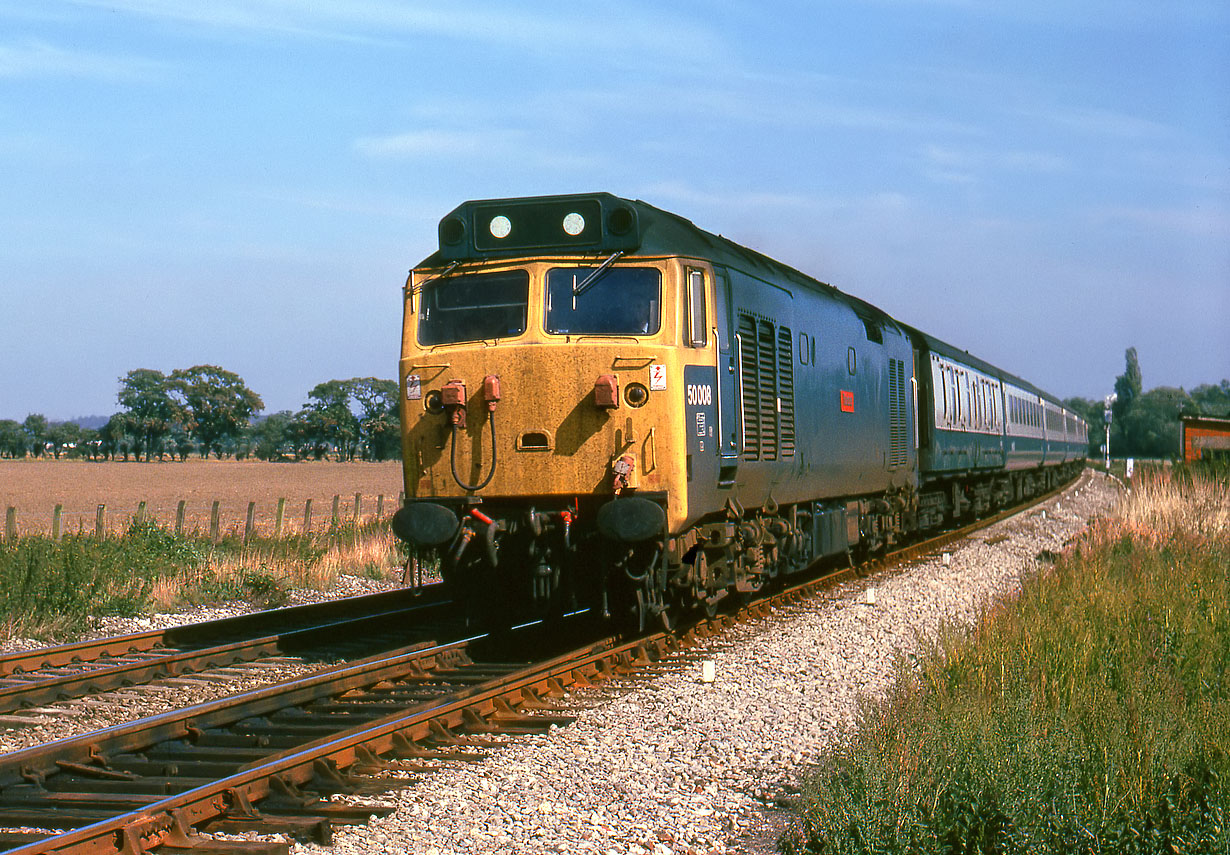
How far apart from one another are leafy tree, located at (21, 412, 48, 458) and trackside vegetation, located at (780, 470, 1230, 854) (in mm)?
145156

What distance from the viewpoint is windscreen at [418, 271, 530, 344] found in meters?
9.32

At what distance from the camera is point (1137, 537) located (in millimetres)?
16250

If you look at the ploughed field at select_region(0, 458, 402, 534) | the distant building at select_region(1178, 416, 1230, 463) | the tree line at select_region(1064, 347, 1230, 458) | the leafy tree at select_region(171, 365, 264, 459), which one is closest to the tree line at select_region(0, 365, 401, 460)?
the leafy tree at select_region(171, 365, 264, 459)

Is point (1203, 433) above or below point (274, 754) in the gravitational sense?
above

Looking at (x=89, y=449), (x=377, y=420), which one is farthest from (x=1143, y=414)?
(x=89, y=449)

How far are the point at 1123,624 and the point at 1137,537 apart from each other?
27.2ft

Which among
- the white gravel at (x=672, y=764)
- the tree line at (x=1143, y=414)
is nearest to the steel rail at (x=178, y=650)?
the white gravel at (x=672, y=764)

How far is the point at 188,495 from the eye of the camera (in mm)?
47000

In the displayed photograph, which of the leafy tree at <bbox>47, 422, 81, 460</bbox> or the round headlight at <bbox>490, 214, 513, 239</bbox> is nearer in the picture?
the round headlight at <bbox>490, 214, 513, 239</bbox>

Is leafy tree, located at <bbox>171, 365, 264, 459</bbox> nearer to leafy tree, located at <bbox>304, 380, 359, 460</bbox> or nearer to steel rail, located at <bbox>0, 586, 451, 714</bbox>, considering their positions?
leafy tree, located at <bbox>304, 380, 359, 460</bbox>

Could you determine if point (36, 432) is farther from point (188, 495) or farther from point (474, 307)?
point (474, 307)

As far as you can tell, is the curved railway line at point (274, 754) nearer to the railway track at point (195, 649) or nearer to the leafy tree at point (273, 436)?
the railway track at point (195, 649)

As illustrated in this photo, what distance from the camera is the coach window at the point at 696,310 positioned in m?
9.18

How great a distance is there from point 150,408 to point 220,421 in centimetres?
679
